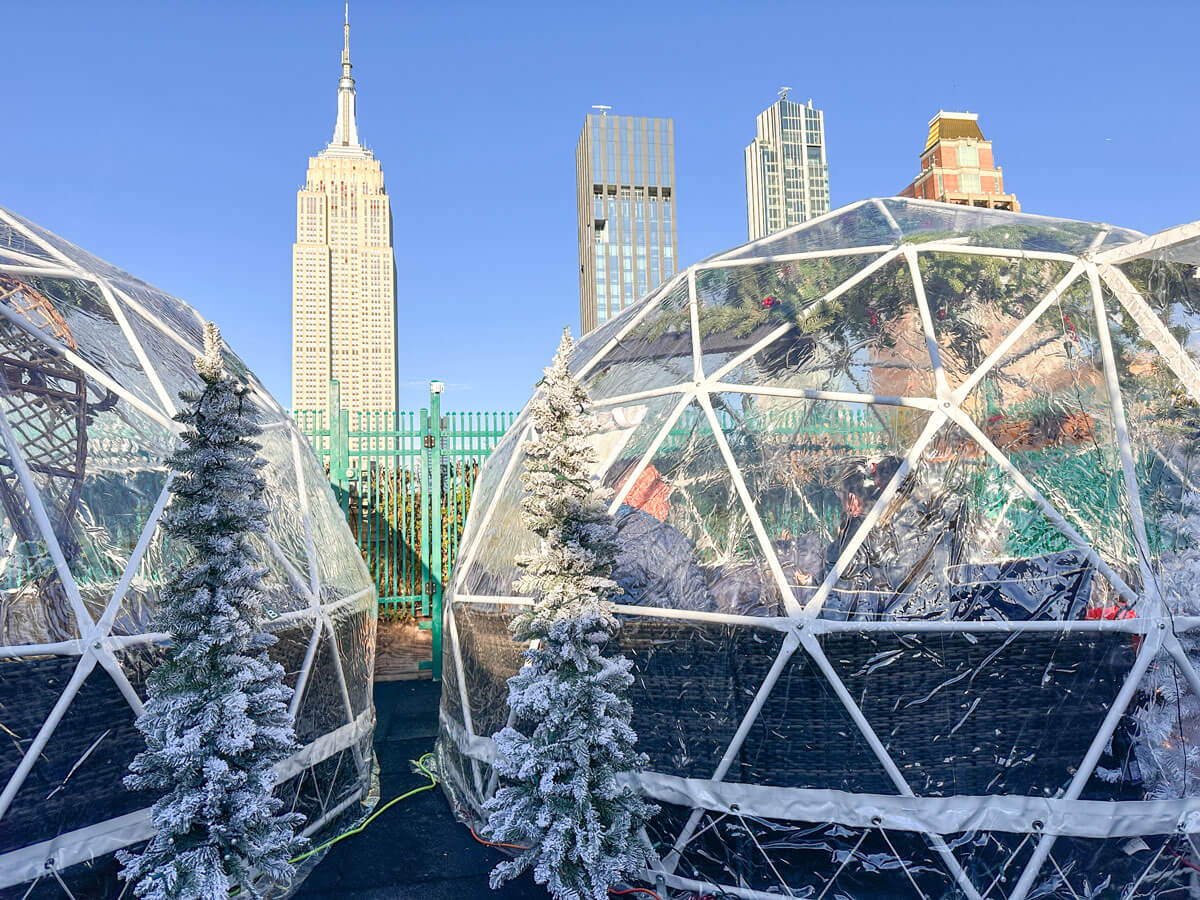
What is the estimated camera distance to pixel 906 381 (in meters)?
5.45

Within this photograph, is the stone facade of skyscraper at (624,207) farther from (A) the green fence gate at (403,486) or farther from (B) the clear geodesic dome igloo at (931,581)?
(B) the clear geodesic dome igloo at (931,581)

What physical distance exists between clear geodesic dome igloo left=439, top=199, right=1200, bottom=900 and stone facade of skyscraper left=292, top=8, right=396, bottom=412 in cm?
16297

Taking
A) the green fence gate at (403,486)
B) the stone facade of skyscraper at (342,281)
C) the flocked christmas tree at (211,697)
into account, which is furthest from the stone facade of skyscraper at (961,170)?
the stone facade of skyscraper at (342,281)

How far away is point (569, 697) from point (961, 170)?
72.4 metres

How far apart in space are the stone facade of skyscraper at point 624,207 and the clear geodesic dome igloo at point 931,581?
374ft

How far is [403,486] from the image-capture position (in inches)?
526

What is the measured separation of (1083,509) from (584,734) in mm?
3701

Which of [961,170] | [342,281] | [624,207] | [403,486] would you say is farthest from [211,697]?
[342,281]

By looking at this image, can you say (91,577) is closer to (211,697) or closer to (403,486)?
(211,697)

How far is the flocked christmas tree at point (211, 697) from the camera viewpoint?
14.4ft

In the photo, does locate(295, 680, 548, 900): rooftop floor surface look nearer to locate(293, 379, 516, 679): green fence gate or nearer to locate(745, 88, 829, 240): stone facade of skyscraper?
locate(293, 379, 516, 679): green fence gate

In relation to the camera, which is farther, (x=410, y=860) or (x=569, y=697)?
(x=410, y=860)

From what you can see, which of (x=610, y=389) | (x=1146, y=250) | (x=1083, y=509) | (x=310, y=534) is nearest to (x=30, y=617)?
(x=310, y=534)

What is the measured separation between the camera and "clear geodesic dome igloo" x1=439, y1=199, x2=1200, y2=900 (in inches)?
185
